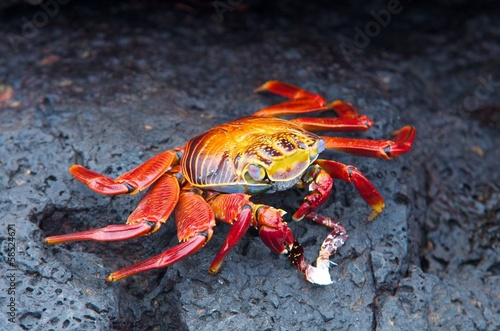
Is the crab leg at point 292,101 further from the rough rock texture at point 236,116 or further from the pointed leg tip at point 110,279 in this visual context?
the pointed leg tip at point 110,279

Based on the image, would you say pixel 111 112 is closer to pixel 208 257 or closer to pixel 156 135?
pixel 156 135

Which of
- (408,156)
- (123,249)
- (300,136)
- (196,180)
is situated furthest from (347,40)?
(123,249)

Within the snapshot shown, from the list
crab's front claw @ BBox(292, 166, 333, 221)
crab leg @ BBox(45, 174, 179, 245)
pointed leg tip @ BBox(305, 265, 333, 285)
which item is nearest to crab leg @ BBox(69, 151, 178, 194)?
crab leg @ BBox(45, 174, 179, 245)

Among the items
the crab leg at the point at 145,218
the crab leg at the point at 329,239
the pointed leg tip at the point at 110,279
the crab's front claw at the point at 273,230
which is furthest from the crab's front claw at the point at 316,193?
the pointed leg tip at the point at 110,279

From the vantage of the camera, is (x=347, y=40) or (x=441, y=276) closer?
(x=441, y=276)

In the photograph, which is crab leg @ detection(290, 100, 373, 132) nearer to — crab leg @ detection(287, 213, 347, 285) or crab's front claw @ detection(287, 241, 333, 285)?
crab leg @ detection(287, 213, 347, 285)
